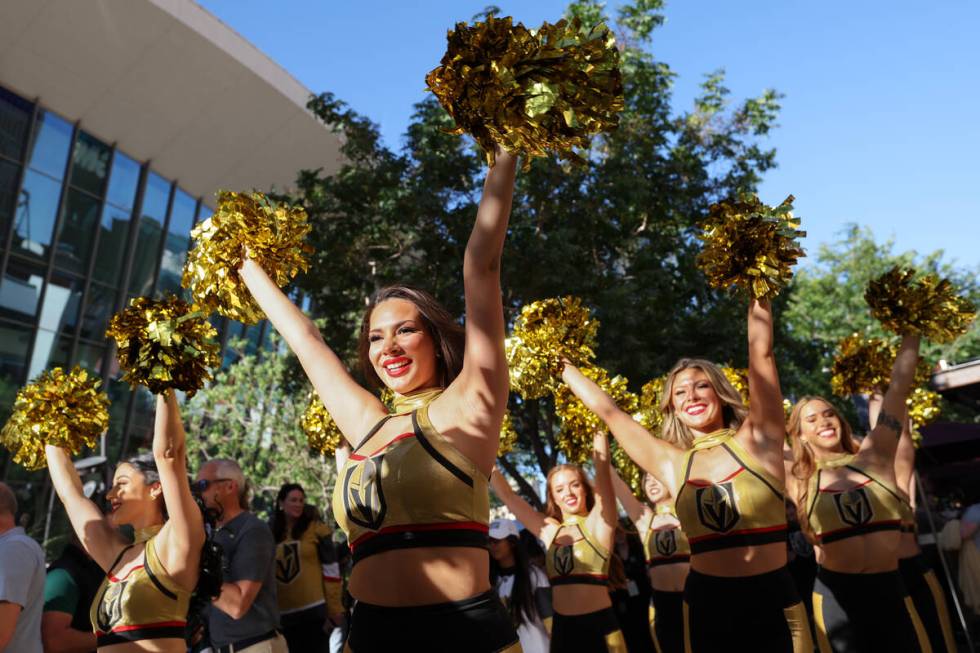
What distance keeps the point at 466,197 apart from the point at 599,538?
736cm

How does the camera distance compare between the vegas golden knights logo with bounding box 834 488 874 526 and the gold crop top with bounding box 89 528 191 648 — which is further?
the vegas golden knights logo with bounding box 834 488 874 526

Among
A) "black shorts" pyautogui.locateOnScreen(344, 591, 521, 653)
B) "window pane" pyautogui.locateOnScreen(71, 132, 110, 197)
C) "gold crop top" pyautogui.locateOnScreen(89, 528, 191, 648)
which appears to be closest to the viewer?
"black shorts" pyautogui.locateOnScreen(344, 591, 521, 653)

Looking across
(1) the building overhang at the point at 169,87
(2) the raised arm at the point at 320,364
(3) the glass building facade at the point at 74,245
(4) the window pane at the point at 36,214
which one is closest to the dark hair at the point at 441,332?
(2) the raised arm at the point at 320,364

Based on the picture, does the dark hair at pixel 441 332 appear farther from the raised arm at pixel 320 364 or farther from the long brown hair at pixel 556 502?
the long brown hair at pixel 556 502

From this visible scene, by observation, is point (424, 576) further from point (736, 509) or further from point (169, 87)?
point (169, 87)

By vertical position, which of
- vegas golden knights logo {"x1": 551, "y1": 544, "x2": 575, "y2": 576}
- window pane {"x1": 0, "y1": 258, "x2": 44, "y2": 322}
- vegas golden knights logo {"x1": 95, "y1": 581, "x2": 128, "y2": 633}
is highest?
window pane {"x1": 0, "y1": 258, "x2": 44, "y2": 322}

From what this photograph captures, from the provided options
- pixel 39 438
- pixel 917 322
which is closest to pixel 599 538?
pixel 917 322

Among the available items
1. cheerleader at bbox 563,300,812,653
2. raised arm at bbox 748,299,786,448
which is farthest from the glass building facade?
raised arm at bbox 748,299,786,448

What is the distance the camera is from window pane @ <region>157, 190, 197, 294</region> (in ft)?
76.0

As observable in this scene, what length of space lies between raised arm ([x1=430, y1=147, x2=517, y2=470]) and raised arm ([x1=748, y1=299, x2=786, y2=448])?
1.64 meters

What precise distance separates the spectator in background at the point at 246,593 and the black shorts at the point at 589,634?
200 cm

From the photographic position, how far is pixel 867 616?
15.0 feet

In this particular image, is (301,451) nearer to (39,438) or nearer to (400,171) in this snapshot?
(400,171)

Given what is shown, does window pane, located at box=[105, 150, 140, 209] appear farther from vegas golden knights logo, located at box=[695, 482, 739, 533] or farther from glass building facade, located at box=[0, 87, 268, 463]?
vegas golden knights logo, located at box=[695, 482, 739, 533]
